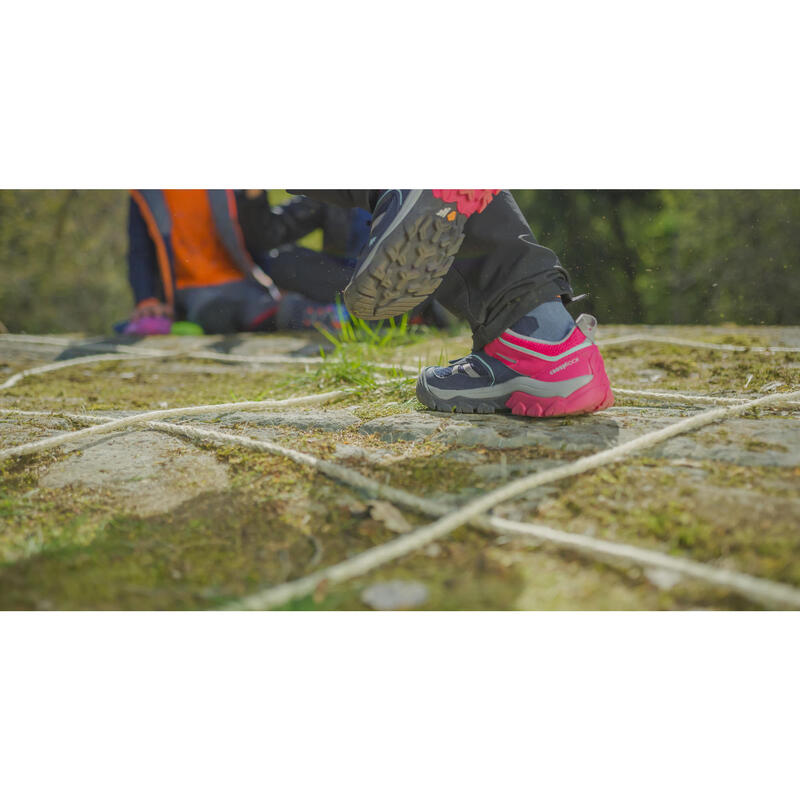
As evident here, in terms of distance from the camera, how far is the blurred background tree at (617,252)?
1487 mm

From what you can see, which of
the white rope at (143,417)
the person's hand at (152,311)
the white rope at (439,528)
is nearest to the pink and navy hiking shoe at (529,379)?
the white rope at (439,528)

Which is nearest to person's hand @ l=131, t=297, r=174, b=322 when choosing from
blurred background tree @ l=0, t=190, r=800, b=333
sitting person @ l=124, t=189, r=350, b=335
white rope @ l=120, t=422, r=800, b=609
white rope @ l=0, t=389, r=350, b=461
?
sitting person @ l=124, t=189, r=350, b=335

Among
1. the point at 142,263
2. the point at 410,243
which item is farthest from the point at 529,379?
the point at 142,263

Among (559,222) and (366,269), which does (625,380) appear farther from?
(366,269)

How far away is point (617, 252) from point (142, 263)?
2.13 meters

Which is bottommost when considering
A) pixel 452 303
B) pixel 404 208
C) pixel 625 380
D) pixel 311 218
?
pixel 625 380

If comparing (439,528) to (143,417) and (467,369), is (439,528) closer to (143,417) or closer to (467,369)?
(467,369)

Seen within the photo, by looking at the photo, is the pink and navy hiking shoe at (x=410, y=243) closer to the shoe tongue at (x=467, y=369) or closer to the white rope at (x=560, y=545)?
the shoe tongue at (x=467, y=369)

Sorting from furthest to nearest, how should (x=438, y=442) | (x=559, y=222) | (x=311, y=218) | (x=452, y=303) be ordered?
(x=311, y=218) → (x=559, y=222) → (x=452, y=303) → (x=438, y=442)

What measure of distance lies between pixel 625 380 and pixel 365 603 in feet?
3.56

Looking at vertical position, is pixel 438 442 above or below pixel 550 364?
below

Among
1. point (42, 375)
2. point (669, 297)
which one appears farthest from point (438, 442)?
point (669, 297)

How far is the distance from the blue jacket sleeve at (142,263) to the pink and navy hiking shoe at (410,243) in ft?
Result: 6.81

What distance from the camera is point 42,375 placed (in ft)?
6.21
